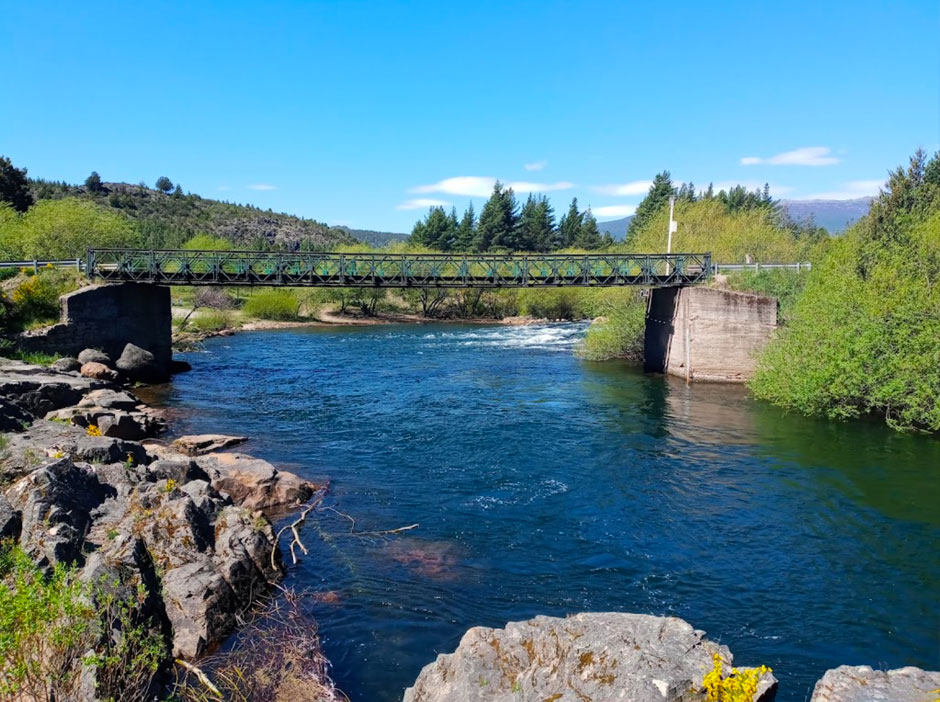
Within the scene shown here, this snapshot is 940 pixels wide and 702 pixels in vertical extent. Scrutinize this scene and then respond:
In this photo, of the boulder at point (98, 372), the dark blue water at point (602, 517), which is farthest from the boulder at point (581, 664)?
the boulder at point (98, 372)

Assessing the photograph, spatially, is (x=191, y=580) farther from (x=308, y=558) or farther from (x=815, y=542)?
(x=815, y=542)

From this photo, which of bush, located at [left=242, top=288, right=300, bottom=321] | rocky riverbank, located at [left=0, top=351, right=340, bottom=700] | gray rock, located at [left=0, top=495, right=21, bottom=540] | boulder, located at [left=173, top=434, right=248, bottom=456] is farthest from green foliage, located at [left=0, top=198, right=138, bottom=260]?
gray rock, located at [left=0, top=495, right=21, bottom=540]

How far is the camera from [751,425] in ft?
83.6

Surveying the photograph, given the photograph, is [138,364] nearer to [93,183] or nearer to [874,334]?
[874,334]

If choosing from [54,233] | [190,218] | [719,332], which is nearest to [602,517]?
[719,332]

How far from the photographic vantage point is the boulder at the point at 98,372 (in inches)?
1141

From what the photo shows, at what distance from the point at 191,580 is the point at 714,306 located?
2932cm

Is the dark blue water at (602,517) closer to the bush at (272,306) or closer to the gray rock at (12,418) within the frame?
the gray rock at (12,418)

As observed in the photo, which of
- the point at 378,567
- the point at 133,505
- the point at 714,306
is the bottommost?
the point at 378,567

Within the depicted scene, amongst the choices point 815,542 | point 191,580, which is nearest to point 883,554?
point 815,542

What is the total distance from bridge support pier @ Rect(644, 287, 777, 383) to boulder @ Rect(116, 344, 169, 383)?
2692cm

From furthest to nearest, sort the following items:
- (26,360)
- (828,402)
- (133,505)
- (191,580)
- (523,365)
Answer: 1. (523,365)
2. (26,360)
3. (828,402)
4. (133,505)
5. (191,580)

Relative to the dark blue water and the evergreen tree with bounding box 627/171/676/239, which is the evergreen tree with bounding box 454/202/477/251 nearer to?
the evergreen tree with bounding box 627/171/676/239

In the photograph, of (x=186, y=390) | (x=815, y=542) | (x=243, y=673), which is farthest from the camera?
(x=186, y=390)
